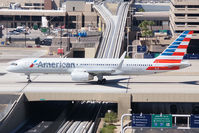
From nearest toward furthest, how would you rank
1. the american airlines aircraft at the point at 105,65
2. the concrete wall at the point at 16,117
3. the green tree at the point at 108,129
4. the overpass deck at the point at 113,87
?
the concrete wall at the point at 16,117, the green tree at the point at 108,129, the overpass deck at the point at 113,87, the american airlines aircraft at the point at 105,65

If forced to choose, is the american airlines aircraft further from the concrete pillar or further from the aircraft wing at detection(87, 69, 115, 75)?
the concrete pillar

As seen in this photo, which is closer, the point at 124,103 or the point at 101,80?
Answer: the point at 124,103

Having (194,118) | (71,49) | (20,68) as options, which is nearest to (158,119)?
(194,118)

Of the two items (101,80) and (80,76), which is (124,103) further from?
(101,80)

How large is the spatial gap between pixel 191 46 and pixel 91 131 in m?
95.5

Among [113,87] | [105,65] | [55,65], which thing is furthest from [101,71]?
[55,65]

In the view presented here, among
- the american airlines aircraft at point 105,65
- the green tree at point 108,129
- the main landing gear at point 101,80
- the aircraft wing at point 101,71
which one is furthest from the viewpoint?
the main landing gear at point 101,80

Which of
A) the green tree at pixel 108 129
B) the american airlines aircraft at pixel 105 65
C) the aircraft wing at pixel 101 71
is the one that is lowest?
the green tree at pixel 108 129

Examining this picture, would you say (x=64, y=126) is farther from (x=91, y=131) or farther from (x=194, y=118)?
(x=194, y=118)

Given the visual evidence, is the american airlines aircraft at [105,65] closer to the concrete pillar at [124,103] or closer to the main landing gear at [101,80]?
the main landing gear at [101,80]

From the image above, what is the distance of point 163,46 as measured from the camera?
468 feet

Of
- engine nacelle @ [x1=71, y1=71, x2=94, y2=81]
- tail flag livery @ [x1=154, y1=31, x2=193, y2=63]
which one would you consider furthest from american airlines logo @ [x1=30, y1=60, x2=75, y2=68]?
tail flag livery @ [x1=154, y1=31, x2=193, y2=63]

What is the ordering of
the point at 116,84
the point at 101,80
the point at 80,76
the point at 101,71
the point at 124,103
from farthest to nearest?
the point at 116,84 → the point at 101,80 → the point at 101,71 → the point at 80,76 → the point at 124,103

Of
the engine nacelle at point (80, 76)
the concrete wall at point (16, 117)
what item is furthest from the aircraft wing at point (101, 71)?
the concrete wall at point (16, 117)
